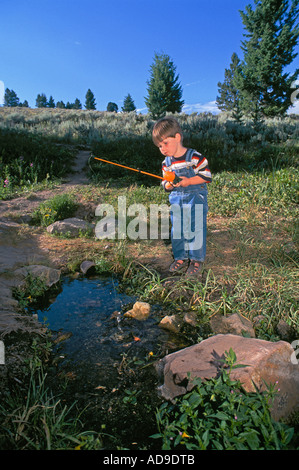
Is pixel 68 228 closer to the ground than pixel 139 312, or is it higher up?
higher up

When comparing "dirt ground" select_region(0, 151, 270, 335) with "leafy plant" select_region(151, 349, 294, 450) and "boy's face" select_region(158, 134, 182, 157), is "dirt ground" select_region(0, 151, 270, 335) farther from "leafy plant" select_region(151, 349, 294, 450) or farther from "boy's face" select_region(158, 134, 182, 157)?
"leafy plant" select_region(151, 349, 294, 450)

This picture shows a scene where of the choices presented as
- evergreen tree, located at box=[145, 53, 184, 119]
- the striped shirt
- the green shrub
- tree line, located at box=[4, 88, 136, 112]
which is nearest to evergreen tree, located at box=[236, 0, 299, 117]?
evergreen tree, located at box=[145, 53, 184, 119]

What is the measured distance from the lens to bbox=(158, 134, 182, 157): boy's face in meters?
3.14

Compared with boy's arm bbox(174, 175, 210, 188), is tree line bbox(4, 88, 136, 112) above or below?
above

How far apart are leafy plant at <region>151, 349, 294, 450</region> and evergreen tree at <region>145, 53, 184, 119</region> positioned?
30342 mm

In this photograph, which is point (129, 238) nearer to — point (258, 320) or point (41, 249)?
point (41, 249)

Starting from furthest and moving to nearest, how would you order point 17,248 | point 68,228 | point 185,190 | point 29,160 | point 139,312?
1. point 29,160
2. point 68,228
3. point 17,248
4. point 185,190
5. point 139,312

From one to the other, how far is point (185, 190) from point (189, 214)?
28 cm

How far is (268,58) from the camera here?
74.7 feet

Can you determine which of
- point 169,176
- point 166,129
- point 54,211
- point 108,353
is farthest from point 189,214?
point 54,211

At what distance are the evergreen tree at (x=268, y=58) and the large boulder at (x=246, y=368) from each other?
24710 mm

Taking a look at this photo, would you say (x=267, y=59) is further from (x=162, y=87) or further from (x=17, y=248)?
(x=17, y=248)

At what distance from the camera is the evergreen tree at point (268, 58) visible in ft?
74.8

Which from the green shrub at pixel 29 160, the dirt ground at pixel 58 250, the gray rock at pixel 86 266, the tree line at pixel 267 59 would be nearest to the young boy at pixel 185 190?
the dirt ground at pixel 58 250
